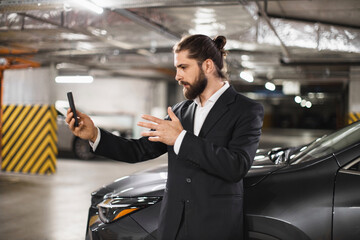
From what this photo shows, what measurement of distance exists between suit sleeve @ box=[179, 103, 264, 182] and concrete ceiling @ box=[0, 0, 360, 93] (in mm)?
2621

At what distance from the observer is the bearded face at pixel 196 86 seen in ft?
5.48

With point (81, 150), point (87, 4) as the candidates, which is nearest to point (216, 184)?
point (87, 4)

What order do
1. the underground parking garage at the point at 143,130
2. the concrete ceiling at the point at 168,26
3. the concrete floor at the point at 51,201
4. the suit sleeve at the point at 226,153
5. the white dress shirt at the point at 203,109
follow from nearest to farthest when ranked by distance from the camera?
the suit sleeve at the point at 226,153 < the white dress shirt at the point at 203,109 < the underground parking garage at the point at 143,130 < the concrete floor at the point at 51,201 < the concrete ceiling at the point at 168,26

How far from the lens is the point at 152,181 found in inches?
101

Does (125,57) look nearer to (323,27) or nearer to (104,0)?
(323,27)

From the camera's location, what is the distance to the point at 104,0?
415 centimetres

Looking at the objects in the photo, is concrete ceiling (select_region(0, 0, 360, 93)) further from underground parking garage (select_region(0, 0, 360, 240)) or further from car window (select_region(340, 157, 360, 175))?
car window (select_region(340, 157, 360, 175))

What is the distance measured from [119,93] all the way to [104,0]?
12153mm

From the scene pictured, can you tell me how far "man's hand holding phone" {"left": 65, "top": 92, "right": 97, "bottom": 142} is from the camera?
1769mm

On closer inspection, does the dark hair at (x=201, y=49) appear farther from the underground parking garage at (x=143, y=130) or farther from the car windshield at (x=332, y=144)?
the car windshield at (x=332, y=144)

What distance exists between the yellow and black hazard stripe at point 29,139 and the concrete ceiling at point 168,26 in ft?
3.71

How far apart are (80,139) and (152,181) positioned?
26.4 feet

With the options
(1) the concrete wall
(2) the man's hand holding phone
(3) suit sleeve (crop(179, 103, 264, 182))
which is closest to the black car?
(3) suit sleeve (crop(179, 103, 264, 182))

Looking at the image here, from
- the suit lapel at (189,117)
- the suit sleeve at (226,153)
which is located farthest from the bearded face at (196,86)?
the suit sleeve at (226,153)
